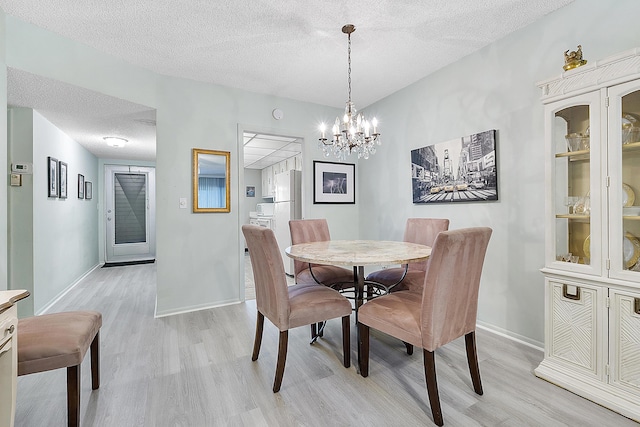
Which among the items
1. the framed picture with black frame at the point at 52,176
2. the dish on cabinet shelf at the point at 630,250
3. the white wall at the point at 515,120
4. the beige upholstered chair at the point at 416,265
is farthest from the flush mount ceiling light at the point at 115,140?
the dish on cabinet shelf at the point at 630,250

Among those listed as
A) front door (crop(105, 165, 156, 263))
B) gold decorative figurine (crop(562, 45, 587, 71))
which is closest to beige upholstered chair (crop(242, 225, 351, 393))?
gold decorative figurine (crop(562, 45, 587, 71))

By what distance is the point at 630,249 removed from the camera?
1.63 m

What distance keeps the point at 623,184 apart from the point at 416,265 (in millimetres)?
1435

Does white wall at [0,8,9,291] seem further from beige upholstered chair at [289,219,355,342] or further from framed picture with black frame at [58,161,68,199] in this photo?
beige upholstered chair at [289,219,355,342]

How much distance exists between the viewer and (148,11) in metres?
2.09

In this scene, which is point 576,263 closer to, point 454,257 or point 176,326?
point 454,257

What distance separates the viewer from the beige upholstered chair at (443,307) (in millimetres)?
1454

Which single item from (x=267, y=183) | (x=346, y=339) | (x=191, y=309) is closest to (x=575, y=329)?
(x=346, y=339)

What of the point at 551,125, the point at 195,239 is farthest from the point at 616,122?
the point at 195,239

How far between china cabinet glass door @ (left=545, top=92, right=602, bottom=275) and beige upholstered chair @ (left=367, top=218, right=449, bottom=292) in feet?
2.58

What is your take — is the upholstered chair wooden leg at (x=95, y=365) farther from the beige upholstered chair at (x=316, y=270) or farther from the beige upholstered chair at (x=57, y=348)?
the beige upholstered chair at (x=316, y=270)

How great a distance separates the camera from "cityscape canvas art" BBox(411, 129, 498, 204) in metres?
2.58

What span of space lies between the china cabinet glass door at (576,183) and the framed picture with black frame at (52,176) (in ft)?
15.5

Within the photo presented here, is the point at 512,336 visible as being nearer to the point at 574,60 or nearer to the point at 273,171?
the point at 574,60
